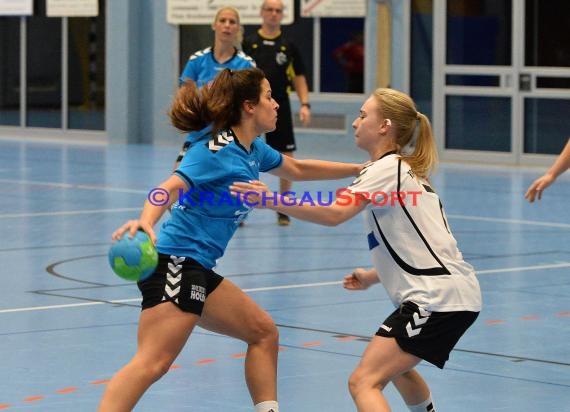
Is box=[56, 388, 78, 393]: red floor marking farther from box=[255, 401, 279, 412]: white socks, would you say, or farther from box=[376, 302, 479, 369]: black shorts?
box=[376, 302, 479, 369]: black shorts

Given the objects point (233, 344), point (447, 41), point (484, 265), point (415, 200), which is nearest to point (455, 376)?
point (233, 344)

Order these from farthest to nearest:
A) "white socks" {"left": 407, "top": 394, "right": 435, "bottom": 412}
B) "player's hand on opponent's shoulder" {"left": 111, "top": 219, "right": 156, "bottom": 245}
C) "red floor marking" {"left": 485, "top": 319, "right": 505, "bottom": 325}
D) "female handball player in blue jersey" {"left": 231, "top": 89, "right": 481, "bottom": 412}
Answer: "red floor marking" {"left": 485, "top": 319, "right": 505, "bottom": 325} → "white socks" {"left": 407, "top": 394, "right": 435, "bottom": 412} → "female handball player in blue jersey" {"left": 231, "top": 89, "right": 481, "bottom": 412} → "player's hand on opponent's shoulder" {"left": 111, "top": 219, "right": 156, "bottom": 245}

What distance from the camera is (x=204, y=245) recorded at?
5.34m

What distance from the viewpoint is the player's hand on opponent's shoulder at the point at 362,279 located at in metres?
5.37

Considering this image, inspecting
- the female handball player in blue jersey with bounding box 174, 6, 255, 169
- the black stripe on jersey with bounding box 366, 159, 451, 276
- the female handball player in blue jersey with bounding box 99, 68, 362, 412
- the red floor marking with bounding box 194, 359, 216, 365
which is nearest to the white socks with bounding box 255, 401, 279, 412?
the female handball player in blue jersey with bounding box 99, 68, 362, 412

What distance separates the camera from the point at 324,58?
22.2 metres

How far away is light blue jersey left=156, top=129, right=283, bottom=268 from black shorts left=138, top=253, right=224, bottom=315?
1.7 inches

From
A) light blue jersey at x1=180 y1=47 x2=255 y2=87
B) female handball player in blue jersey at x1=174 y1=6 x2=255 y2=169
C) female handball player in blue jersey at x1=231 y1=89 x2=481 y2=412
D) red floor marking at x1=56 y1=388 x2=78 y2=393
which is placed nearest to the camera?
female handball player in blue jersey at x1=231 y1=89 x2=481 y2=412

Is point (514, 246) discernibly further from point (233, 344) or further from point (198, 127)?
point (198, 127)

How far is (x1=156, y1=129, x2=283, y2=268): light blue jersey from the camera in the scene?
5.28 metres

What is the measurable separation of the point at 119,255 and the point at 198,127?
71 centimetres

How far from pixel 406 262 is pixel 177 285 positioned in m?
0.88

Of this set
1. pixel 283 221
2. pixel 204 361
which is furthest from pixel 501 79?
pixel 204 361

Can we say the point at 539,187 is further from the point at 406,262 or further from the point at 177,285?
the point at 177,285
